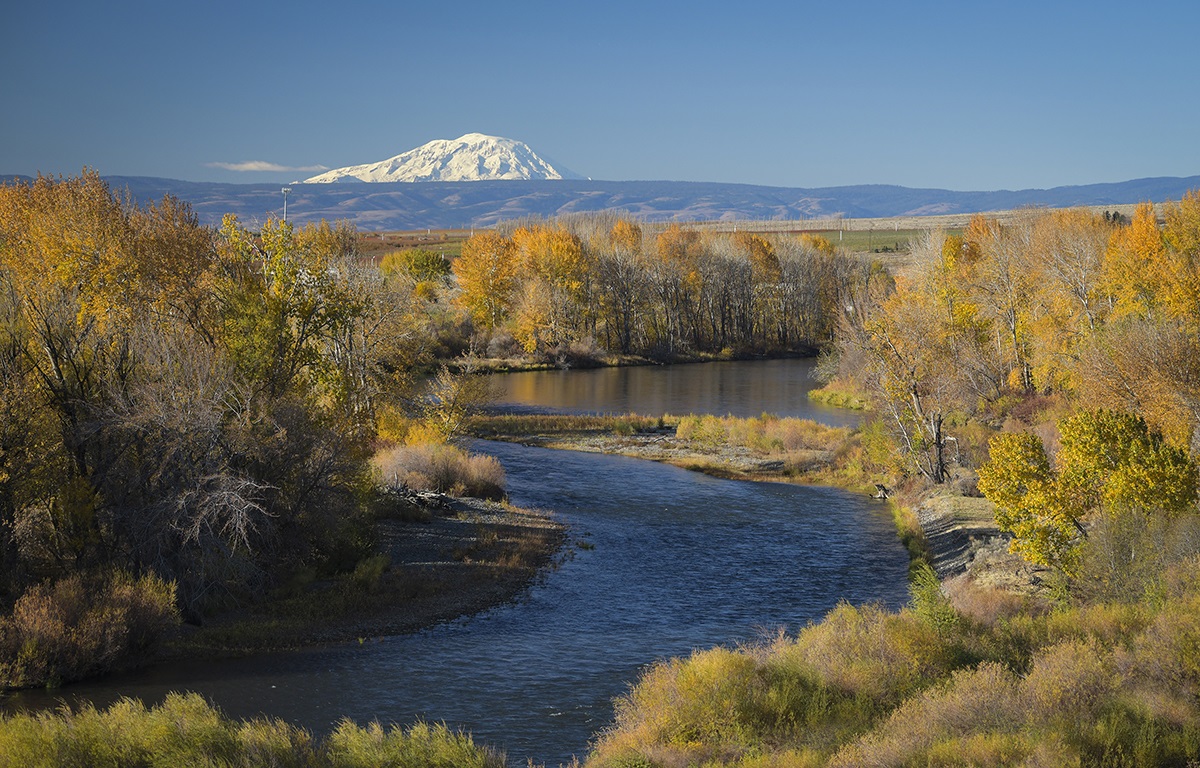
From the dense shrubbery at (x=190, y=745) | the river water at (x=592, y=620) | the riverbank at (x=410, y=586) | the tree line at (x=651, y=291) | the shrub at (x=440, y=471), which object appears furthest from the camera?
the tree line at (x=651, y=291)

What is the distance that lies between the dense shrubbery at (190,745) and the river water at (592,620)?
3.17 m

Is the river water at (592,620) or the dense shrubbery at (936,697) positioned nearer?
the dense shrubbery at (936,697)

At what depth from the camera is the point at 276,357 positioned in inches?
1154

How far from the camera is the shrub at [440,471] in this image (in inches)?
1435

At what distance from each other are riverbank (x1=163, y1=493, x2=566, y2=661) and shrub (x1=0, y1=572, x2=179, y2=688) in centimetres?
97

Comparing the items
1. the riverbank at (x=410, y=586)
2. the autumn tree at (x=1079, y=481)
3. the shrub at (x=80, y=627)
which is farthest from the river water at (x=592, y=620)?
the autumn tree at (x=1079, y=481)

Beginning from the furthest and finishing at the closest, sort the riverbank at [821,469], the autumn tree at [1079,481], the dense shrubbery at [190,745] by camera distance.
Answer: the riverbank at [821,469] < the autumn tree at [1079,481] < the dense shrubbery at [190,745]

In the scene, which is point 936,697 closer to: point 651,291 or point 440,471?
point 440,471

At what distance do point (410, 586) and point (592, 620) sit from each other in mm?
4852

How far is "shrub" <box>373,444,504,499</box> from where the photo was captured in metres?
36.4

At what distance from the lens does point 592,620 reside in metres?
25.2

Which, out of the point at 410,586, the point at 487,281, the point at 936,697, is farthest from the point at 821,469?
the point at 487,281

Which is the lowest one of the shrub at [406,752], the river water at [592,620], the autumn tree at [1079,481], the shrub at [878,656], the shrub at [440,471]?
the river water at [592,620]

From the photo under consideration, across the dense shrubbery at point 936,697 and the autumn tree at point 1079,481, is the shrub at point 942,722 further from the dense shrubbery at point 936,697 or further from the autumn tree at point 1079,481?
the autumn tree at point 1079,481
